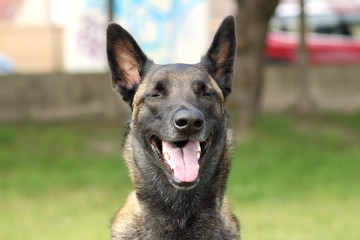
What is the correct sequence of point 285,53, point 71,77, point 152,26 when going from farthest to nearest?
point 285,53 → point 152,26 → point 71,77

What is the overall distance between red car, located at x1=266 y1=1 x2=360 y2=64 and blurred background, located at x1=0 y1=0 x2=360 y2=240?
3cm

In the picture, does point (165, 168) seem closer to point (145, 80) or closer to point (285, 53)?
point (145, 80)

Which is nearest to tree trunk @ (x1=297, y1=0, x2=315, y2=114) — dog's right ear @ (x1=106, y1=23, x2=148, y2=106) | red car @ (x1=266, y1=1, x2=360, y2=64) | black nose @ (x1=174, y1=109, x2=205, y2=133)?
red car @ (x1=266, y1=1, x2=360, y2=64)

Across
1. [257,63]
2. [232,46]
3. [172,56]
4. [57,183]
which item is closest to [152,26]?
[172,56]

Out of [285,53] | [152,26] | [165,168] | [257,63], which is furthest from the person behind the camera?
[285,53]

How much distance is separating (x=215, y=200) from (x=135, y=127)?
0.67 m

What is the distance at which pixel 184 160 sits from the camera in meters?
5.77

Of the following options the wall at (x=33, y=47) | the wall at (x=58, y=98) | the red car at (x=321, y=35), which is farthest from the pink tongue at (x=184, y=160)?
the red car at (x=321, y=35)

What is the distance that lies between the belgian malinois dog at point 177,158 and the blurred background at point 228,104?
176 inches

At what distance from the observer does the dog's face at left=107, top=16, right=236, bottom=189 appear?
5.76 meters

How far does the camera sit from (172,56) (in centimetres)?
1962

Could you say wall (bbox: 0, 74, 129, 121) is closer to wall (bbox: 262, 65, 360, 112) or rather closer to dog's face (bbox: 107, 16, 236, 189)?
wall (bbox: 262, 65, 360, 112)

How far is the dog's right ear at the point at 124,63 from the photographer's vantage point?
20.8 feet

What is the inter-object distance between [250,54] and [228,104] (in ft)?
4.49
